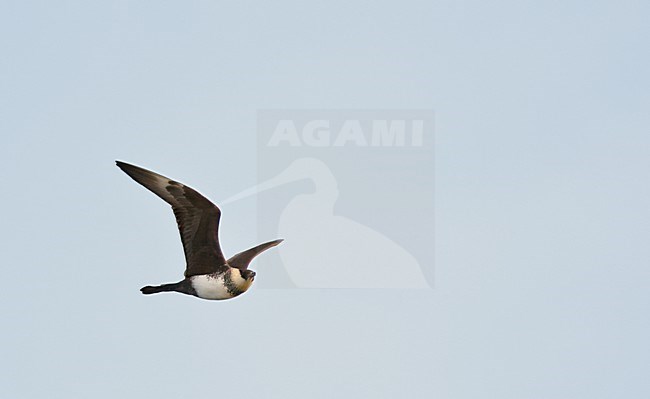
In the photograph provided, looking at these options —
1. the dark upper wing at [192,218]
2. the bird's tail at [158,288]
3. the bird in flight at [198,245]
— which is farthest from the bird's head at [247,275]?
the bird's tail at [158,288]

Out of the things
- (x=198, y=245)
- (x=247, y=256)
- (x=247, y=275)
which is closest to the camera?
(x=198, y=245)

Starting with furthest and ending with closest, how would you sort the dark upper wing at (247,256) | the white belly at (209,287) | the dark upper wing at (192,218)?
1. the dark upper wing at (247,256)
2. the white belly at (209,287)
3. the dark upper wing at (192,218)

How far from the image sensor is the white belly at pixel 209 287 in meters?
23.4

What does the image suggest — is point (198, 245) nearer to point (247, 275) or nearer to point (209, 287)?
point (209, 287)

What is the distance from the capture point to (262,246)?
82.6 feet

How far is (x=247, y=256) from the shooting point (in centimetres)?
2459

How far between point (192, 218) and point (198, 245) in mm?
507

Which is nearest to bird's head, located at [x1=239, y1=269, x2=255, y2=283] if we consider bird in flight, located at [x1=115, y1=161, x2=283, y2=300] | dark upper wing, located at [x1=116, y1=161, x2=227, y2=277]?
bird in flight, located at [x1=115, y1=161, x2=283, y2=300]

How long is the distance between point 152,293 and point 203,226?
1.28 m

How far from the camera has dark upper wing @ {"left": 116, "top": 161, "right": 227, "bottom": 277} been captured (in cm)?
2275

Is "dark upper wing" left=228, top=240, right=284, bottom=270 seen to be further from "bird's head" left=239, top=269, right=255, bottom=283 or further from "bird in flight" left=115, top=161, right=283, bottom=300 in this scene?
"bird's head" left=239, top=269, right=255, bottom=283

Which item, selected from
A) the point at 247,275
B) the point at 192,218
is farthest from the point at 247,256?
the point at 192,218

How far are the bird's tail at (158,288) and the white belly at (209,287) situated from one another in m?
0.30

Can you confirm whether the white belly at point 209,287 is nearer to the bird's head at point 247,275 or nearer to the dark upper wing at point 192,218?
the dark upper wing at point 192,218
